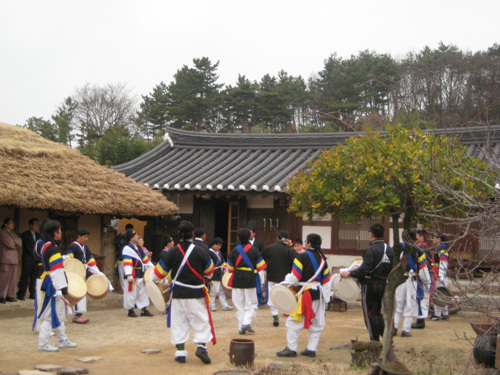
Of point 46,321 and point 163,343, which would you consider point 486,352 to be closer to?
point 163,343

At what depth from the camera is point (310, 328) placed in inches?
300

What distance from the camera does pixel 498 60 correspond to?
100ft

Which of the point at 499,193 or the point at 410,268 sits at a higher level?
the point at 499,193

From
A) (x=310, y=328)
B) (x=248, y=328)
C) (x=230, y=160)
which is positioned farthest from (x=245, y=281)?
(x=230, y=160)

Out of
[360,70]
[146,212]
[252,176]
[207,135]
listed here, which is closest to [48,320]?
[146,212]

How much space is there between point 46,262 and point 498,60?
1159 inches

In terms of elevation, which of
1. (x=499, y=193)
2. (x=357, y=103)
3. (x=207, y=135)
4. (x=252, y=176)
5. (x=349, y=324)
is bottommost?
(x=349, y=324)

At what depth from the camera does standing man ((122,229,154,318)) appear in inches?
428

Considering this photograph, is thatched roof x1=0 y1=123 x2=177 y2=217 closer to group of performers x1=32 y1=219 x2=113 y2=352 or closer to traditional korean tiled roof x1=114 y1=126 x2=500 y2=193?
traditional korean tiled roof x1=114 y1=126 x2=500 y2=193

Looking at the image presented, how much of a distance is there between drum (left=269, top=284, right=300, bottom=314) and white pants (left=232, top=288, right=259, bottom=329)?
181cm

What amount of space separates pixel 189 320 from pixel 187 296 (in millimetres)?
358

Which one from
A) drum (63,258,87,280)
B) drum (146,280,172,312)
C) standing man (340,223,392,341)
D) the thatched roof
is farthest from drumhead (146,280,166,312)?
the thatched roof

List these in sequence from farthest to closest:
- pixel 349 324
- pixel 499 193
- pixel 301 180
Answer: pixel 349 324 → pixel 301 180 → pixel 499 193

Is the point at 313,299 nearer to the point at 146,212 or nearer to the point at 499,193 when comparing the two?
the point at 499,193
